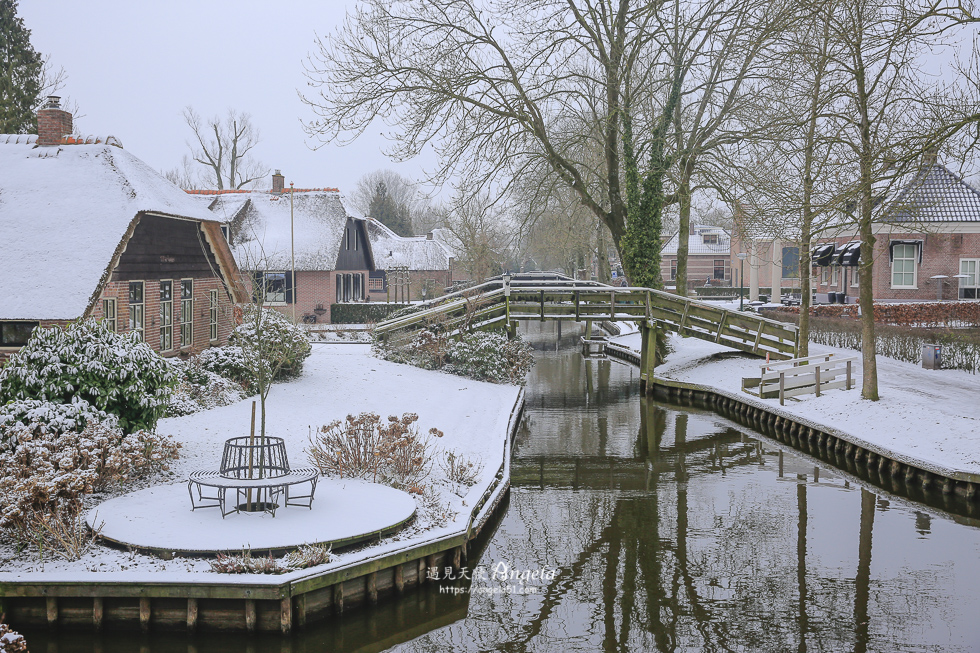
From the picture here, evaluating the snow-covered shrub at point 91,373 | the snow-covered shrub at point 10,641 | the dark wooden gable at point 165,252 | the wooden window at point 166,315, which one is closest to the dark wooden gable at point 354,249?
the dark wooden gable at point 165,252

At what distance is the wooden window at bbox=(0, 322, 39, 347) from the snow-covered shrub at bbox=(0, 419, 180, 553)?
379cm

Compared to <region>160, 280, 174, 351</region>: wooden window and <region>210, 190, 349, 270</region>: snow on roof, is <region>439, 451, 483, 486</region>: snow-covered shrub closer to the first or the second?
<region>160, 280, 174, 351</region>: wooden window

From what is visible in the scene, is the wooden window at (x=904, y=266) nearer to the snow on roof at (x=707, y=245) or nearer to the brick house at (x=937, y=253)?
the brick house at (x=937, y=253)

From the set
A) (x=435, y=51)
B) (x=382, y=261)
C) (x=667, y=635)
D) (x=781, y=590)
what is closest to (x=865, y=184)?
(x=781, y=590)

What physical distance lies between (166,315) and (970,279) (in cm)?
2915

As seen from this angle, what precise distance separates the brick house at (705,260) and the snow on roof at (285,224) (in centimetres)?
3610

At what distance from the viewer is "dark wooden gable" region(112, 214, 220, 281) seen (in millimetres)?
16219

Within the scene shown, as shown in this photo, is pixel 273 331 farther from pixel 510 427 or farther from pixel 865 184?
pixel 865 184

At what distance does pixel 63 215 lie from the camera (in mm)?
14656

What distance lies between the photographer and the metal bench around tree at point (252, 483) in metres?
9.24

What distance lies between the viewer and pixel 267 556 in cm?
841

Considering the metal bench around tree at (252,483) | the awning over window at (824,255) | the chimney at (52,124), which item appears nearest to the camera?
the metal bench around tree at (252,483)

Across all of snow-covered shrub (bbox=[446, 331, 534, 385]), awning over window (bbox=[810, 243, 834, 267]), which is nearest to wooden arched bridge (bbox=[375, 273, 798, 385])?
snow-covered shrub (bbox=[446, 331, 534, 385])

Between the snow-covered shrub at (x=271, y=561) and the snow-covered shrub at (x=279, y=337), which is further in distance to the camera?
the snow-covered shrub at (x=279, y=337)
